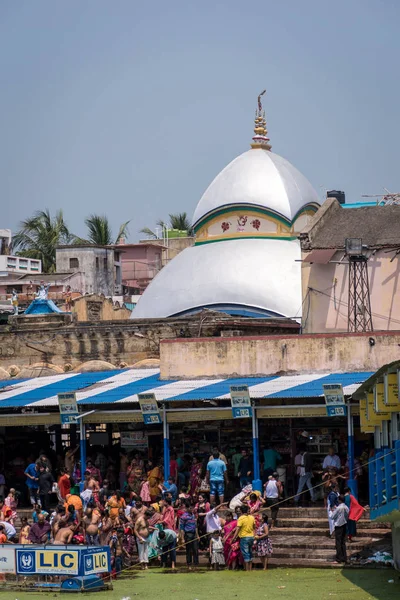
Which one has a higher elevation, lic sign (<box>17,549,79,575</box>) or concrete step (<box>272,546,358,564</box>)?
lic sign (<box>17,549,79,575</box>)

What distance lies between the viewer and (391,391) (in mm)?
18250

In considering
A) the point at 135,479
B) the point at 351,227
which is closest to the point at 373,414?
the point at 135,479

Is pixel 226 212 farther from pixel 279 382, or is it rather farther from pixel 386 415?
pixel 386 415

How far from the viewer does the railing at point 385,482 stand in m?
18.2

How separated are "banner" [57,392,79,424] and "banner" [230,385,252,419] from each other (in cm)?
343

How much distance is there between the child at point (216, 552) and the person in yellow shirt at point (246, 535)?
537 millimetres

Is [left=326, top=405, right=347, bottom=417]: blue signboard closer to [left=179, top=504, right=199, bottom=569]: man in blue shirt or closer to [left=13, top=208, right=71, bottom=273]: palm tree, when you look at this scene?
[left=179, top=504, right=199, bottom=569]: man in blue shirt

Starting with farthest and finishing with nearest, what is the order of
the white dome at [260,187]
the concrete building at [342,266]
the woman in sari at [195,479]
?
the white dome at [260,187]
the concrete building at [342,266]
the woman in sari at [195,479]

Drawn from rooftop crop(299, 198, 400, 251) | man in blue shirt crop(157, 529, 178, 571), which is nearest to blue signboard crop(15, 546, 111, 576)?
man in blue shirt crop(157, 529, 178, 571)

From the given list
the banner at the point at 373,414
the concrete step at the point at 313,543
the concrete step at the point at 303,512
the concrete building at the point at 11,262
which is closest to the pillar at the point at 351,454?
the concrete step at the point at 303,512

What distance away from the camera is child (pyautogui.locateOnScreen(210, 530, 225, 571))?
71.7ft

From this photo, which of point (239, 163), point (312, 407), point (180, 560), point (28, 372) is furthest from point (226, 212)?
point (180, 560)

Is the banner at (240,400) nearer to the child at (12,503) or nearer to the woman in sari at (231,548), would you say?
the woman in sari at (231,548)

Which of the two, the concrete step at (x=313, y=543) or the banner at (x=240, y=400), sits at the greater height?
the banner at (x=240, y=400)
